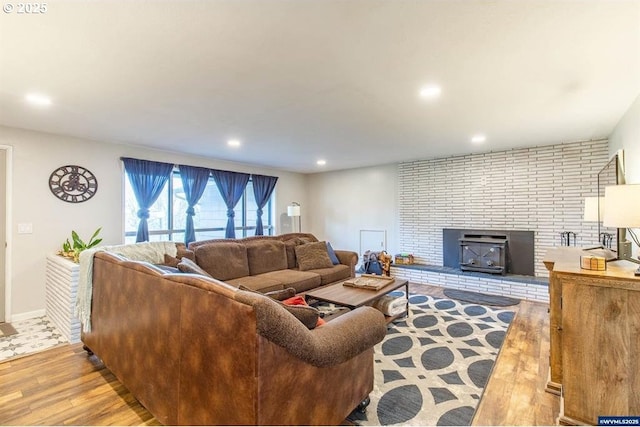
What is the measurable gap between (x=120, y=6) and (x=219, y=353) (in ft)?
5.64

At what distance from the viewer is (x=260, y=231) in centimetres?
638

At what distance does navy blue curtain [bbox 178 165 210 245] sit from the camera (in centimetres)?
512

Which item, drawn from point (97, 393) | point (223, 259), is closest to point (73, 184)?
point (223, 259)

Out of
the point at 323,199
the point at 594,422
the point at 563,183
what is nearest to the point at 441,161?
the point at 563,183

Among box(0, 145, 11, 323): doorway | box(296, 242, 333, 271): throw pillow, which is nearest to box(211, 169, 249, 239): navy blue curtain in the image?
box(296, 242, 333, 271): throw pillow

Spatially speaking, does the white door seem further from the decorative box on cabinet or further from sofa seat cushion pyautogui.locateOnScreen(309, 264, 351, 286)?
sofa seat cushion pyautogui.locateOnScreen(309, 264, 351, 286)

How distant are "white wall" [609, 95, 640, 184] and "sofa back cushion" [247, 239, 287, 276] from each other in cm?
406

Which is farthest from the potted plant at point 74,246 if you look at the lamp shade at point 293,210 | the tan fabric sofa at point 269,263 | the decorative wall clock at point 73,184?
the lamp shade at point 293,210

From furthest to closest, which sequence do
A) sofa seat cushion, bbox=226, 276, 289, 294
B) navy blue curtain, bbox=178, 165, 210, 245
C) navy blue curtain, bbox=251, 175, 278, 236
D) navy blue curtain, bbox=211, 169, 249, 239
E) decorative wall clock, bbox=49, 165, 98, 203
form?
1. navy blue curtain, bbox=251, 175, 278, 236
2. navy blue curtain, bbox=211, 169, 249, 239
3. navy blue curtain, bbox=178, 165, 210, 245
4. decorative wall clock, bbox=49, 165, 98, 203
5. sofa seat cushion, bbox=226, 276, 289, 294

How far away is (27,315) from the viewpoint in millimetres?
3627

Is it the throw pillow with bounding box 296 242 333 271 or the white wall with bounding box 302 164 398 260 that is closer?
the throw pillow with bounding box 296 242 333 271

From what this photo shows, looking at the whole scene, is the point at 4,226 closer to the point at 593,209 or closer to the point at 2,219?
the point at 2,219

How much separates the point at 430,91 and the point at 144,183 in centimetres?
415

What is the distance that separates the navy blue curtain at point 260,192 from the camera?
6293 mm
